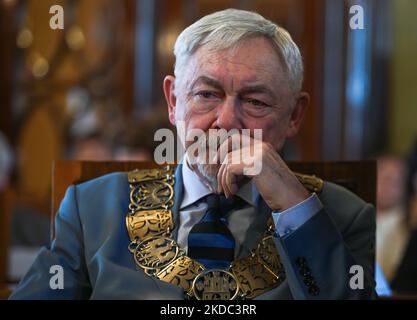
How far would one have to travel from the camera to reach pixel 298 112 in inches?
52.3

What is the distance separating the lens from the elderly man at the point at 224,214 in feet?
3.96

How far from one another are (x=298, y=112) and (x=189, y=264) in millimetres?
304

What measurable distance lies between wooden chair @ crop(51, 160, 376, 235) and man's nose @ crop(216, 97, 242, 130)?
272mm

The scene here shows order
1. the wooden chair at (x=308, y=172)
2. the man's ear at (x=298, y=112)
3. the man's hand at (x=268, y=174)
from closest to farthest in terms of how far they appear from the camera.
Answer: the man's hand at (x=268, y=174), the man's ear at (x=298, y=112), the wooden chair at (x=308, y=172)

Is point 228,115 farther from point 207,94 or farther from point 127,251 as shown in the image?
point 127,251

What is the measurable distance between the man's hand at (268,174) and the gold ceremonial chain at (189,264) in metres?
0.11

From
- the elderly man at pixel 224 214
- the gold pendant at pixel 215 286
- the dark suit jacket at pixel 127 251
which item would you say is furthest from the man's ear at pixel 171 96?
the gold pendant at pixel 215 286

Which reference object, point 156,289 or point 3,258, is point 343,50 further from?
point 156,289

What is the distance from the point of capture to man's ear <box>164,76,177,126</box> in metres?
1.32

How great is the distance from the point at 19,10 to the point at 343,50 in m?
1.76

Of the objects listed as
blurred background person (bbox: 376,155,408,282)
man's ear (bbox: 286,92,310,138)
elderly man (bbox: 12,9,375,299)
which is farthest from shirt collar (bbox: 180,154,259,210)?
blurred background person (bbox: 376,155,408,282)

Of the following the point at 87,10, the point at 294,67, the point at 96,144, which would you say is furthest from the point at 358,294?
the point at 87,10

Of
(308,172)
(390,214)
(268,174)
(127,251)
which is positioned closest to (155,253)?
(127,251)

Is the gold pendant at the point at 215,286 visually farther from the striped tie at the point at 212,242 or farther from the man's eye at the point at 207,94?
the man's eye at the point at 207,94
